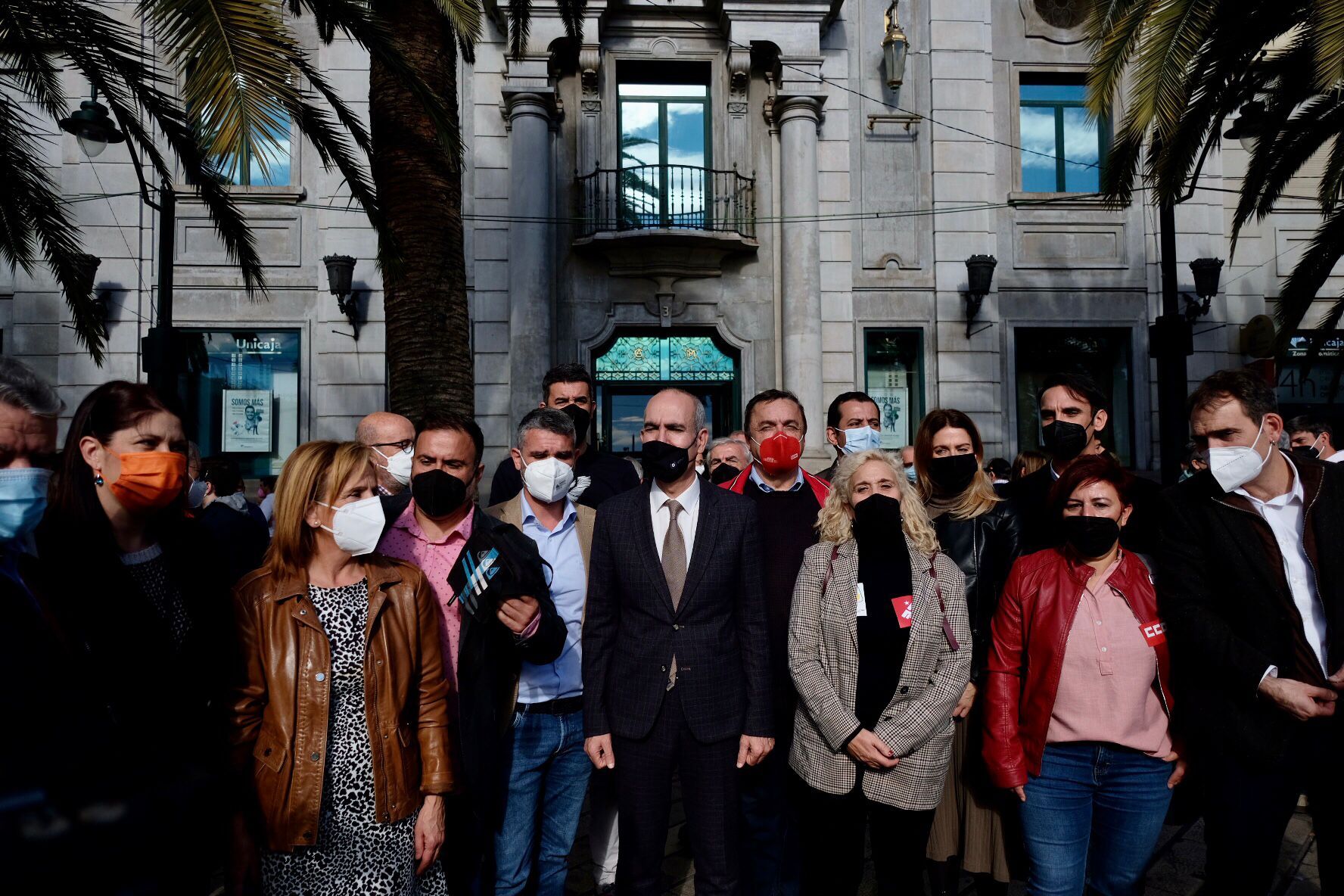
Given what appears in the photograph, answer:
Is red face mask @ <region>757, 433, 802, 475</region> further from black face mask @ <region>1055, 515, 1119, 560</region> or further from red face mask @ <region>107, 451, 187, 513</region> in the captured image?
red face mask @ <region>107, 451, 187, 513</region>

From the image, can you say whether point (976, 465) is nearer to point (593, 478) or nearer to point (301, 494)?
point (593, 478)

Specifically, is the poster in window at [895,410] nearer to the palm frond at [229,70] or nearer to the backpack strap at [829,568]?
the backpack strap at [829,568]

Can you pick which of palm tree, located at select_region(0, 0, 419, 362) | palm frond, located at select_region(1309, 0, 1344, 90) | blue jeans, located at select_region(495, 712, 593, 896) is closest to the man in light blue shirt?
blue jeans, located at select_region(495, 712, 593, 896)

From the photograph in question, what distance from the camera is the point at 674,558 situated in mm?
3465

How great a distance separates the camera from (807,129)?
520 inches

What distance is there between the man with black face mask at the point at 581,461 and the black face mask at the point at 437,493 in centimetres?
109

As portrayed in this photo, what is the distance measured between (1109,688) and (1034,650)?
282 millimetres

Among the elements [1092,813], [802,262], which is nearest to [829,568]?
[1092,813]

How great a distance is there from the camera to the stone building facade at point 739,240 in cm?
1287

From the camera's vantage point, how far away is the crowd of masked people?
8.64 ft

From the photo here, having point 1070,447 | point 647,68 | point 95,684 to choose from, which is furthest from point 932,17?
point 95,684

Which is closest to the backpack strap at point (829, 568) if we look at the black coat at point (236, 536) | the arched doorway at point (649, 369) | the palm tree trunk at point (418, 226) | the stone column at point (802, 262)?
the black coat at point (236, 536)

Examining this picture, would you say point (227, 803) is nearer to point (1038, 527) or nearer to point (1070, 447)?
point (1038, 527)

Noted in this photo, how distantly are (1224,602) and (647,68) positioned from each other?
12.9 meters
